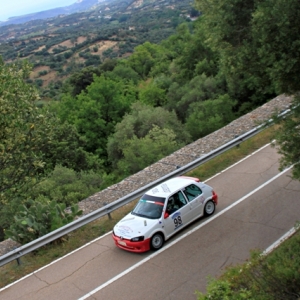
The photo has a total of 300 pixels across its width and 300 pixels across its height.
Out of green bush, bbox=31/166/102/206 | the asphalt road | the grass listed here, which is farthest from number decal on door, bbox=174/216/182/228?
green bush, bbox=31/166/102/206

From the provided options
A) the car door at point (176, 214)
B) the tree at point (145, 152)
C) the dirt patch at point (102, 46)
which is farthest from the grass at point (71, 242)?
the dirt patch at point (102, 46)

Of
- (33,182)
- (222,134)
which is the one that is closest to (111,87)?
(222,134)

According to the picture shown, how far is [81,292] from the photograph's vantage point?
9852 millimetres

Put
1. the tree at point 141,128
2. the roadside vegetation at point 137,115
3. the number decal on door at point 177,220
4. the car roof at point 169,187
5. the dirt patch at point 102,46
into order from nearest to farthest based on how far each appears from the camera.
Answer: the roadside vegetation at point 137,115, the number decal on door at point 177,220, the car roof at point 169,187, the tree at point 141,128, the dirt patch at point 102,46

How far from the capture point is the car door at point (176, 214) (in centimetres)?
1123

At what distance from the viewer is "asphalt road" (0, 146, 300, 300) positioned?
31.9 feet

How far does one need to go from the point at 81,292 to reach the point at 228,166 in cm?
761

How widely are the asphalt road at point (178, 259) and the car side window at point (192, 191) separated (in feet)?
2.65

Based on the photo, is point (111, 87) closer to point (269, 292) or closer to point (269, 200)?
point (269, 200)

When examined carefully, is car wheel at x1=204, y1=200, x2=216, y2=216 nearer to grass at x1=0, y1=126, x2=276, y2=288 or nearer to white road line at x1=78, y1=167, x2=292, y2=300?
white road line at x1=78, y1=167, x2=292, y2=300

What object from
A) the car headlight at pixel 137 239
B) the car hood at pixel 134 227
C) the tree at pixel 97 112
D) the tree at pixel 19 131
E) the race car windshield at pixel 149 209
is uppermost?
the tree at pixel 19 131

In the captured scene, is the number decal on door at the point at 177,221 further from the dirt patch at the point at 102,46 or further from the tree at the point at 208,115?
the dirt patch at the point at 102,46

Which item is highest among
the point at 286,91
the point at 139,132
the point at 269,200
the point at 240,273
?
the point at 286,91

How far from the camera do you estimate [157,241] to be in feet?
36.2
